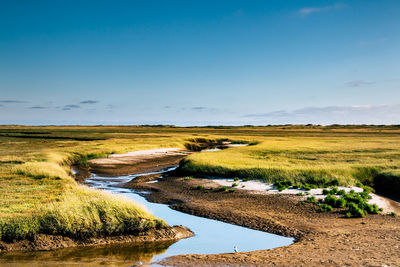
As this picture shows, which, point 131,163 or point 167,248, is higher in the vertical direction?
point 131,163

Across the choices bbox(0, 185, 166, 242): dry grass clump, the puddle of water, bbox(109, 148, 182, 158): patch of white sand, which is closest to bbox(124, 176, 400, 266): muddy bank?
the puddle of water

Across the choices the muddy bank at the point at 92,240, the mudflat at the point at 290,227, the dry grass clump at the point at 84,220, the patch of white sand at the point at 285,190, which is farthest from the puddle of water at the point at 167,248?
the patch of white sand at the point at 285,190

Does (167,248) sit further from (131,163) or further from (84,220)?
(131,163)

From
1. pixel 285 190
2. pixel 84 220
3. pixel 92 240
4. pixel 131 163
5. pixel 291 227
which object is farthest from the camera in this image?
pixel 131 163

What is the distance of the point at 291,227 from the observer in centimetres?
1856

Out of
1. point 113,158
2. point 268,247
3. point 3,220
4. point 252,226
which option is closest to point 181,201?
point 252,226

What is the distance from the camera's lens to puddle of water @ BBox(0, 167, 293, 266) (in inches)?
520

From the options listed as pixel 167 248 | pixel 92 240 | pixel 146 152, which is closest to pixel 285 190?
pixel 167 248

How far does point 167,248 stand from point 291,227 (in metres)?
7.87

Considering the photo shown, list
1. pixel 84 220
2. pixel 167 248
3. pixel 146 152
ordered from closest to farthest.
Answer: pixel 167 248, pixel 84 220, pixel 146 152

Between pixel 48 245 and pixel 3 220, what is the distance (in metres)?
2.76

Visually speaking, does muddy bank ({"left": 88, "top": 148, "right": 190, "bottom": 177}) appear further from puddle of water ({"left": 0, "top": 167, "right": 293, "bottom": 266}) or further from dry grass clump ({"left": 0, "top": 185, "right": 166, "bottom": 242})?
puddle of water ({"left": 0, "top": 167, "right": 293, "bottom": 266})

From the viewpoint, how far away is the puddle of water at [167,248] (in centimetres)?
1321

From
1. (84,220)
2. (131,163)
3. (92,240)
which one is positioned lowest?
(92,240)
